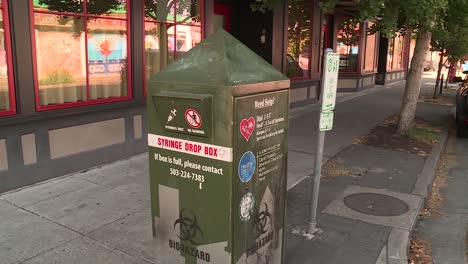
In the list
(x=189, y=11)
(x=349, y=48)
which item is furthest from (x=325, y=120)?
(x=349, y=48)

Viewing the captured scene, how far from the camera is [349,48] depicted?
56.7ft

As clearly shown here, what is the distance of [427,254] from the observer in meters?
4.38

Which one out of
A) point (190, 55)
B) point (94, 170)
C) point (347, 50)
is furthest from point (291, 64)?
point (190, 55)

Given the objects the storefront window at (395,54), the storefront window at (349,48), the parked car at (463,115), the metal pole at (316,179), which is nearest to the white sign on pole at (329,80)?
the metal pole at (316,179)

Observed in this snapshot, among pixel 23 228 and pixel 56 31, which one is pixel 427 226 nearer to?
pixel 23 228

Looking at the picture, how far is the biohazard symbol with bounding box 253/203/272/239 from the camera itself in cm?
297

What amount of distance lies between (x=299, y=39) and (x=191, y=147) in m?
10.3

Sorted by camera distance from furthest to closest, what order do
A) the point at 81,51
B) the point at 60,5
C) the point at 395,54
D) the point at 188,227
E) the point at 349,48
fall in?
→ the point at 395,54
the point at 349,48
the point at 81,51
the point at 60,5
the point at 188,227

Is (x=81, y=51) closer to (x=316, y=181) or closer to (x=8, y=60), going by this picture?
(x=8, y=60)

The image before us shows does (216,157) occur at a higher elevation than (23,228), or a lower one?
higher

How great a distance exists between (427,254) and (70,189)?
4.16 meters

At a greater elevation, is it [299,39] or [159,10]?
[159,10]

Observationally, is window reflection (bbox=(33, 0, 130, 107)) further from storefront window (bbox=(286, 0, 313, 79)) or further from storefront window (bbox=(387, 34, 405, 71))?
storefront window (bbox=(387, 34, 405, 71))

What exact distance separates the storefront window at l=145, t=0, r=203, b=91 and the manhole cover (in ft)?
12.7
